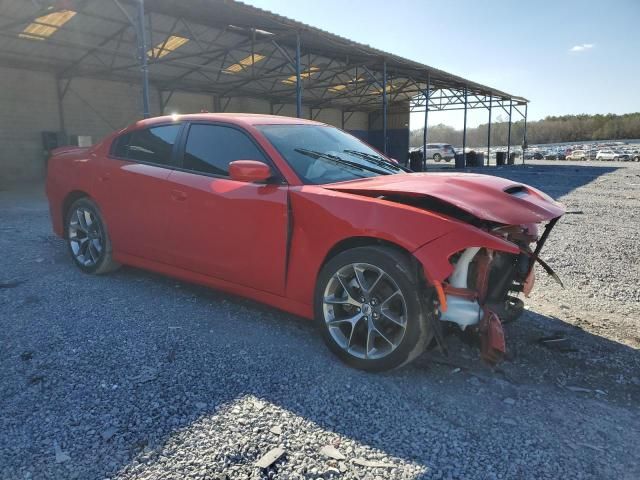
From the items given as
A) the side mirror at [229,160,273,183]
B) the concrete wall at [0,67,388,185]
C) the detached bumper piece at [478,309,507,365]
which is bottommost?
the detached bumper piece at [478,309,507,365]

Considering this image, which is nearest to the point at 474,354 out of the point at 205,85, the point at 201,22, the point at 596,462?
the point at 596,462

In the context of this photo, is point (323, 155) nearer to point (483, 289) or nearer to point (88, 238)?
point (483, 289)

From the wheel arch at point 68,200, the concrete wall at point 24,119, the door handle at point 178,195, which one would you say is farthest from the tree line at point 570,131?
the door handle at point 178,195

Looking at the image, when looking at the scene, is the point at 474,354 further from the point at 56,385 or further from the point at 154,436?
the point at 56,385

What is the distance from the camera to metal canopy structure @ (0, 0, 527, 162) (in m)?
10.9

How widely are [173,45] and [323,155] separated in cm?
1438

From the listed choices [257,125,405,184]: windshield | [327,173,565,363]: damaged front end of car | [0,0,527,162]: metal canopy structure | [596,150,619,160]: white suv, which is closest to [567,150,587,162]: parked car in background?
[596,150,619,160]: white suv

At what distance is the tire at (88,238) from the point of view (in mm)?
4273

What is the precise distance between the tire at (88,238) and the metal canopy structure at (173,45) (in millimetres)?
4603

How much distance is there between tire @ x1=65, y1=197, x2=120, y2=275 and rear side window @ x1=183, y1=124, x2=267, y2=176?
4.32 ft

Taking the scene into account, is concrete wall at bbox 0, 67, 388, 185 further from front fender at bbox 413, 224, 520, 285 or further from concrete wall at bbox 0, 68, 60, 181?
front fender at bbox 413, 224, 520, 285

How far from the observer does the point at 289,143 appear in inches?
131

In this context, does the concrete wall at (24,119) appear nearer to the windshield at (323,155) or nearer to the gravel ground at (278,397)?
the gravel ground at (278,397)

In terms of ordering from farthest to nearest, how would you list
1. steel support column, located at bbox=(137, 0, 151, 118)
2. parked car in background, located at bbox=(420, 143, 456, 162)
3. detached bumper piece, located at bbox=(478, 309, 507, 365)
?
parked car in background, located at bbox=(420, 143, 456, 162) < steel support column, located at bbox=(137, 0, 151, 118) < detached bumper piece, located at bbox=(478, 309, 507, 365)
